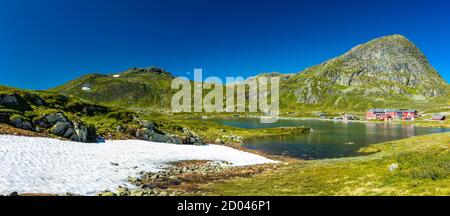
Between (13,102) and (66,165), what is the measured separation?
25.6 m

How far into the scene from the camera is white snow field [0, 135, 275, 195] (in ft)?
72.3

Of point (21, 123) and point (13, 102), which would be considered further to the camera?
point (13, 102)

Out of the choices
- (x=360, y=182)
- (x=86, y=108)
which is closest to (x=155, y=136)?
(x=86, y=108)

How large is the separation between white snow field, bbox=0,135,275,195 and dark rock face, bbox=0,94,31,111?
453 inches

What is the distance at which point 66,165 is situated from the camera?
28828 mm

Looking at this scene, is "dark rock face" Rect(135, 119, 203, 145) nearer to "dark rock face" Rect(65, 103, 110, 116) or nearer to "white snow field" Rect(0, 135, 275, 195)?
"dark rock face" Rect(65, 103, 110, 116)

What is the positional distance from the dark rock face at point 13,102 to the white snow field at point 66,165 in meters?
11.5

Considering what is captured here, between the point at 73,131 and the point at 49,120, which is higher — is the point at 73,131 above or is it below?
below

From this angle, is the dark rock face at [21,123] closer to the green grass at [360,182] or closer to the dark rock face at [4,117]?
the dark rock face at [4,117]

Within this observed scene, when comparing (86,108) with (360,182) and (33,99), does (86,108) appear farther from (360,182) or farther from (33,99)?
(360,182)

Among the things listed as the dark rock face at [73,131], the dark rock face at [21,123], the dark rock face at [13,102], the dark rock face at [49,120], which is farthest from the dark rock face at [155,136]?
the dark rock face at [21,123]

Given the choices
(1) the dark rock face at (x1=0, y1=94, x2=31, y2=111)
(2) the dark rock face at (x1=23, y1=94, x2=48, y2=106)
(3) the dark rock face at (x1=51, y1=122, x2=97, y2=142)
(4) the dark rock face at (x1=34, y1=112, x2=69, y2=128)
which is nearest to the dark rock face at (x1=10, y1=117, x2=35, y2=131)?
(4) the dark rock face at (x1=34, y1=112, x2=69, y2=128)

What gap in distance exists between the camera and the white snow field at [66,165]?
22.0 metres
